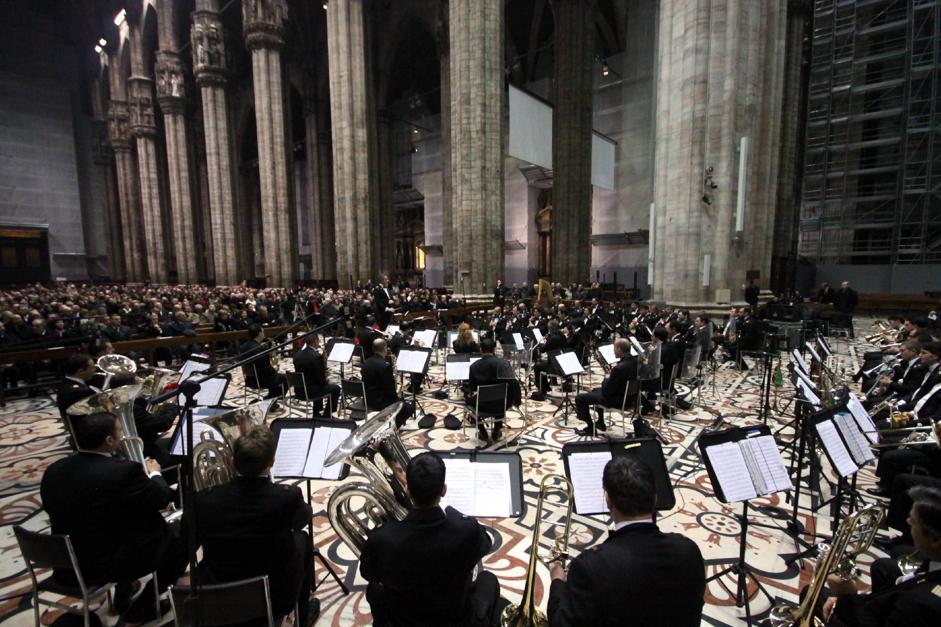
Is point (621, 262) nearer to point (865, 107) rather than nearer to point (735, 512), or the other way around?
point (865, 107)

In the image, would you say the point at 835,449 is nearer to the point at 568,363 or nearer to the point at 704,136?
the point at 568,363

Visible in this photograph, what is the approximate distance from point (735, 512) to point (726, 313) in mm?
10062

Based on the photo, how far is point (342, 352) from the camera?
745cm

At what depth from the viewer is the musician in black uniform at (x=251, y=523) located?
2277 mm

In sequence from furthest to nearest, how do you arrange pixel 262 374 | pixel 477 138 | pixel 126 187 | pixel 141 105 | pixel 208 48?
pixel 126 187
pixel 141 105
pixel 208 48
pixel 477 138
pixel 262 374

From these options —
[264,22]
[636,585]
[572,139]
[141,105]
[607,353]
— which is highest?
[264,22]

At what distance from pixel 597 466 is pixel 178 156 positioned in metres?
39.4

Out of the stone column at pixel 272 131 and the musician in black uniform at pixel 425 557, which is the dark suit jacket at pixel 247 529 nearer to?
the musician in black uniform at pixel 425 557

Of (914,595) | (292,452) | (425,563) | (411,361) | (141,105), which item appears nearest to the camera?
(914,595)

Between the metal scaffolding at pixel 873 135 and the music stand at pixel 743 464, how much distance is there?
2361 cm

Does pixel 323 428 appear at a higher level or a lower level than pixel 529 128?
lower

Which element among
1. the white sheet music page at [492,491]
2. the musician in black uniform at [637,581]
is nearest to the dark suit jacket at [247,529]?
the white sheet music page at [492,491]

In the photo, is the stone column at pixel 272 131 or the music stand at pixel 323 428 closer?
the music stand at pixel 323 428

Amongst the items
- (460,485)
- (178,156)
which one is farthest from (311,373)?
(178,156)
